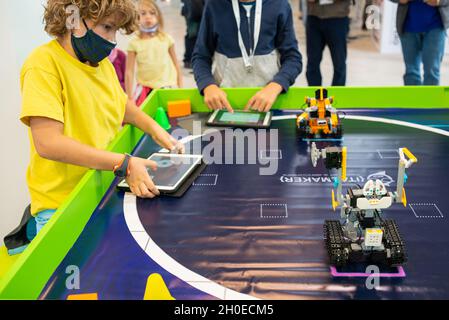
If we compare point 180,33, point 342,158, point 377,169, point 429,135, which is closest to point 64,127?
point 342,158

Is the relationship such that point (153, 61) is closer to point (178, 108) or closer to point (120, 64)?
point (120, 64)

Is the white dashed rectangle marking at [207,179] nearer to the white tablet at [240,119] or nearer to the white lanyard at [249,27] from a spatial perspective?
the white tablet at [240,119]

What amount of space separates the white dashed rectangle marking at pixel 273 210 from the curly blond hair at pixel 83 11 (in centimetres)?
61

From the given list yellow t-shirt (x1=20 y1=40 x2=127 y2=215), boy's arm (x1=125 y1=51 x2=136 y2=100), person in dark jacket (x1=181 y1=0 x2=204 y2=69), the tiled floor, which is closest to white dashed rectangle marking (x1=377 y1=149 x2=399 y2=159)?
yellow t-shirt (x1=20 y1=40 x2=127 y2=215)

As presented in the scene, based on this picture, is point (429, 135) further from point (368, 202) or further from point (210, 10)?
point (210, 10)

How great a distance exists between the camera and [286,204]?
1282mm

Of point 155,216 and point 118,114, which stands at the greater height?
point 118,114

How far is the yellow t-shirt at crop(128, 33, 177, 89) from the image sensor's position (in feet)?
9.93

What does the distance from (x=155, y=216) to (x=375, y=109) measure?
1089 millimetres

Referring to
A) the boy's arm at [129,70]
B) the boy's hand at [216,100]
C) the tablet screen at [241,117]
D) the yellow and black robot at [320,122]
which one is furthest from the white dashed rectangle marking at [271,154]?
the boy's arm at [129,70]

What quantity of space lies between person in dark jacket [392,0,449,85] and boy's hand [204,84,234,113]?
55.4 inches

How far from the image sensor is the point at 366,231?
101 cm

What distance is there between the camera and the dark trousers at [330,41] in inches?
129

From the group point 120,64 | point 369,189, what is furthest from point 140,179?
point 120,64
